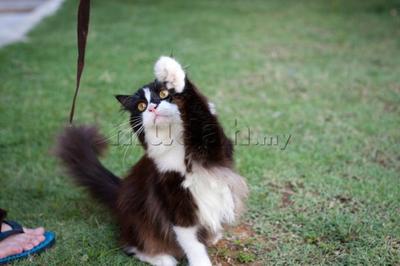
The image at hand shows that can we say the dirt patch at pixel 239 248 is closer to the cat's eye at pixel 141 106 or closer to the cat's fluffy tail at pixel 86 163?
the cat's fluffy tail at pixel 86 163

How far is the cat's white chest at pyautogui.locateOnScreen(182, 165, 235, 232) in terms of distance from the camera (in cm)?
201

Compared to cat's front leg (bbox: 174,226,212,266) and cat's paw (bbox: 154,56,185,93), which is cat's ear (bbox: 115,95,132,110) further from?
cat's front leg (bbox: 174,226,212,266)

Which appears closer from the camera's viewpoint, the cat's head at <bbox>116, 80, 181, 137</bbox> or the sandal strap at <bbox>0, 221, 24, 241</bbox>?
the cat's head at <bbox>116, 80, 181, 137</bbox>

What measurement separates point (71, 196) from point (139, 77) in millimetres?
2294

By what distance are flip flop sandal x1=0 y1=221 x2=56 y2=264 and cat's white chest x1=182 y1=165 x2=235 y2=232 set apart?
83 centimetres

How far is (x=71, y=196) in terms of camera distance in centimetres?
299

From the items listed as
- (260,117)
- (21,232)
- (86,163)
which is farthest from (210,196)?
(260,117)

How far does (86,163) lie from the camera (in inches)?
102

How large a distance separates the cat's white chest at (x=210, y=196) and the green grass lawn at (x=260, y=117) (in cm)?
31

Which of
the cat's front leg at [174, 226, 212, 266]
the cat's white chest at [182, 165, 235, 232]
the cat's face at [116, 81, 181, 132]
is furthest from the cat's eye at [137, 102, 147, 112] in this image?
the cat's front leg at [174, 226, 212, 266]

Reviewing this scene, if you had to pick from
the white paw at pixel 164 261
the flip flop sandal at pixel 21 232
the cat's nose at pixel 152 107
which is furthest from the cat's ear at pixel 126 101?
the flip flop sandal at pixel 21 232

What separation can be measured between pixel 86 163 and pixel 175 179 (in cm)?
76

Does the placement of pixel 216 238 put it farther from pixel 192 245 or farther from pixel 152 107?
pixel 152 107

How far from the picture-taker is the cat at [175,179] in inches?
75.5
